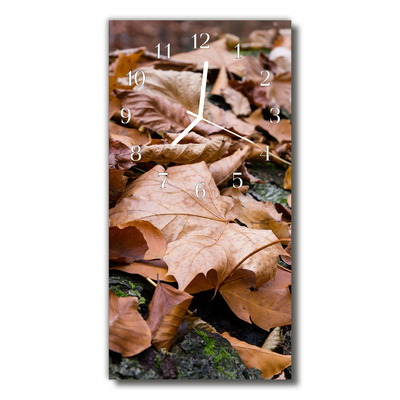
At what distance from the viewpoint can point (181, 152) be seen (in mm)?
1146

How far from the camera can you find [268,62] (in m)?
1.71

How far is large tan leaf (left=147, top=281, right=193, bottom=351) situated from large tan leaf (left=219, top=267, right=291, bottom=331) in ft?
0.42

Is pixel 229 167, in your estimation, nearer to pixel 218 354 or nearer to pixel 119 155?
pixel 119 155

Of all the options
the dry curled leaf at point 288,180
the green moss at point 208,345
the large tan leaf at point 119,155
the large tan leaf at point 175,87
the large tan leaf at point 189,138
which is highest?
the large tan leaf at point 175,87

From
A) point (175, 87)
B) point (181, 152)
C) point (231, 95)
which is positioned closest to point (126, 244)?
point (181, 152)

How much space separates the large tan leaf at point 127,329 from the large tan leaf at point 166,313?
0.02 m

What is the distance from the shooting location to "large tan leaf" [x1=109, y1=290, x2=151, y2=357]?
870 mm

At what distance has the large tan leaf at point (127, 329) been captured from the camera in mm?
870

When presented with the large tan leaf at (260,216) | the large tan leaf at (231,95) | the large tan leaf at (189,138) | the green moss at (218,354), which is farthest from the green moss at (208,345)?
the large tan leaf at (231,95)

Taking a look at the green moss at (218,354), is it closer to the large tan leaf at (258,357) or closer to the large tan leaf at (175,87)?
the large tan leaf at (258,357)

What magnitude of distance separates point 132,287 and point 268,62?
121 centimetres

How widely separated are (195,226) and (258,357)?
36 centimetres
